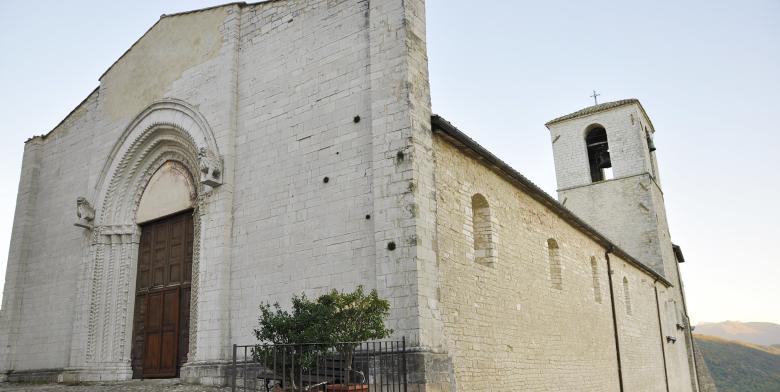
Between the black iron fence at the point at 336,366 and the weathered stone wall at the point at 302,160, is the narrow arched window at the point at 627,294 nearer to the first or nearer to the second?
the weathered stone wall at the point at 302,160

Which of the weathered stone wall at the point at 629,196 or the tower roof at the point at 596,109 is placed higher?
the tower roof at the point at 596,109

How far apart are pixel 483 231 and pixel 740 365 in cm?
5078

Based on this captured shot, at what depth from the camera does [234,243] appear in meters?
10.7

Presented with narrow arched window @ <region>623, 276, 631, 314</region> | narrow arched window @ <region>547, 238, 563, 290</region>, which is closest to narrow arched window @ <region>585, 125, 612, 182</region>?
narrow arched window @ <region>623, 276, 631, 314</region>

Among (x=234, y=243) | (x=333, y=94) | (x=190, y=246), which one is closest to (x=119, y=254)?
(x=190, y=246)

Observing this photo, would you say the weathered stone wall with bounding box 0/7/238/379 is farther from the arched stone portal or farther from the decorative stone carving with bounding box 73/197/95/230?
the decorative stone carving with bounding box 73/197/95/230

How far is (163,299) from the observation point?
12.4 m

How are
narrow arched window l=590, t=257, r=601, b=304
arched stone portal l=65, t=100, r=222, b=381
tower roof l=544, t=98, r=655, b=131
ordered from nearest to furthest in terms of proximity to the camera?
arched stone portal l=65, t=100, r=222, b=381
narrow arched window l=590, t=257, r=601, b=304
tower roof l=544, t=98, r=655, b=131

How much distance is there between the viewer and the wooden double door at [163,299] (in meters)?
11.9

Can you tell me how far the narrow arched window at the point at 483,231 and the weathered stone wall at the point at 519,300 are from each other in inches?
5.8

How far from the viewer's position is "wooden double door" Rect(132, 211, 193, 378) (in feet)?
38.9

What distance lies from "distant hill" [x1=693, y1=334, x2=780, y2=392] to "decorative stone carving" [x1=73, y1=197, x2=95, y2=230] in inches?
1720

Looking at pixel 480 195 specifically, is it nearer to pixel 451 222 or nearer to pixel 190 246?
pixel 451 222

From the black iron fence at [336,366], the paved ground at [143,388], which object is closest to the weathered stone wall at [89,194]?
the paved ground at [143,388]
